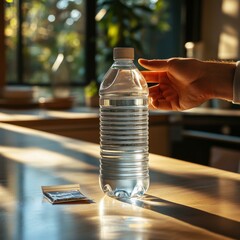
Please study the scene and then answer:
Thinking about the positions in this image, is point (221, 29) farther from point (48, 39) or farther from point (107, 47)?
point (48, 39)

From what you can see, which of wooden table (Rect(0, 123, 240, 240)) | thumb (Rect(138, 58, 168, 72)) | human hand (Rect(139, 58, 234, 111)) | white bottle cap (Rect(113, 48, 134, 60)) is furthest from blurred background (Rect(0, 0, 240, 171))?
white bottle cap (Rect(113, 48, 134, 60))

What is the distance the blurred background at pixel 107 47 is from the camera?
13.1ft

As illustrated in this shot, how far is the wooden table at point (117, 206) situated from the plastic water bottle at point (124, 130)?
1.4 inches

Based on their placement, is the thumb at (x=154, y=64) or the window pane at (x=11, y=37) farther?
the window pane at (x=11, y=37)

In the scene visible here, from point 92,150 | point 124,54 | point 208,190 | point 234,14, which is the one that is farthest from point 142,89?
point 234,14

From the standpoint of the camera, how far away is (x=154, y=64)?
1.18 meters

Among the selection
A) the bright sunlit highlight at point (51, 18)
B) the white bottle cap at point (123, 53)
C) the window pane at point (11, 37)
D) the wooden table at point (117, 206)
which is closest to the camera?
the wooden table at point (117, 206)

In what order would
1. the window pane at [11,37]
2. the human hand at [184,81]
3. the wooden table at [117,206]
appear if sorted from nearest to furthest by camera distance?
1. the wooden table at [117,206]
2. the human hand at [184,81]
3. the window pane at [11,37]

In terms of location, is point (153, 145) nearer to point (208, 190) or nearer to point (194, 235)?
point (208, 190)

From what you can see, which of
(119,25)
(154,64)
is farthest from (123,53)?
(119,25)

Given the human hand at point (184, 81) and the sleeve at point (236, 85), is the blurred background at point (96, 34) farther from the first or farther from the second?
the sleeve at point (236, 85)

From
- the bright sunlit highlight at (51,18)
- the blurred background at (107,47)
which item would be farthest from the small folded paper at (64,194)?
the bright sunlit highlight at (51,18)

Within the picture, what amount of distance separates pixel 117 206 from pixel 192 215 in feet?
0.46

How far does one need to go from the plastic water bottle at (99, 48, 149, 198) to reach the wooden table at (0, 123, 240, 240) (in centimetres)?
3
